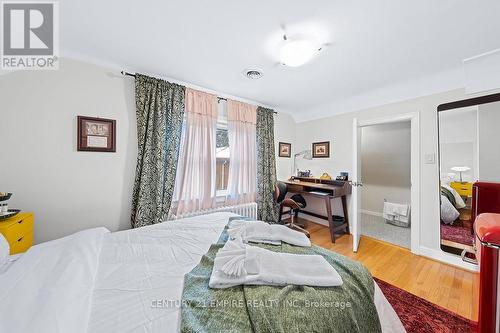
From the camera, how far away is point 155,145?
2.26 meters

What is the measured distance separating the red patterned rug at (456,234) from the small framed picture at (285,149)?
254 cm

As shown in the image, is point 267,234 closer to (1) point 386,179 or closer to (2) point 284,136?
(2) point 284,136

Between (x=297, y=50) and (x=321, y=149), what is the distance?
238cm

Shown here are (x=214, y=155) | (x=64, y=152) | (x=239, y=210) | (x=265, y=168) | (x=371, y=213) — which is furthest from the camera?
(x=371, y=213)

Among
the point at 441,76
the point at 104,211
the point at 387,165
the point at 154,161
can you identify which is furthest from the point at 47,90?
the point at 387,165

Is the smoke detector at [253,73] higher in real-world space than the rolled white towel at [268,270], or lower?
higher

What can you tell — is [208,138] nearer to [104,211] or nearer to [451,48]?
[104,211]

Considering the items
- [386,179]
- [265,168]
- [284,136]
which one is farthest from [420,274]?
[284,136]

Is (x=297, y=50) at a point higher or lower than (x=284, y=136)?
higher

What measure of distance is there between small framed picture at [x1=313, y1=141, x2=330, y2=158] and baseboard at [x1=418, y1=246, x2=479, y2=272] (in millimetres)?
1952

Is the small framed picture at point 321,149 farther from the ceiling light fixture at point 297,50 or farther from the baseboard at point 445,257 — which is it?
the ceiling light fixture at point 297,50

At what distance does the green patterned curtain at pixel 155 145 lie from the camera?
217 cm

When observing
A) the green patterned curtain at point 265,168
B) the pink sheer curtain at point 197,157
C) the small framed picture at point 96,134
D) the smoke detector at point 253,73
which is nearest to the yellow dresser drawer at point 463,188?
the green patterned curtain at point 265,168

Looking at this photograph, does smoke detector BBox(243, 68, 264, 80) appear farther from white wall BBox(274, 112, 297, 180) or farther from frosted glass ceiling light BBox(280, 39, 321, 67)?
white wall BBox(274, 112, 297, 180)
